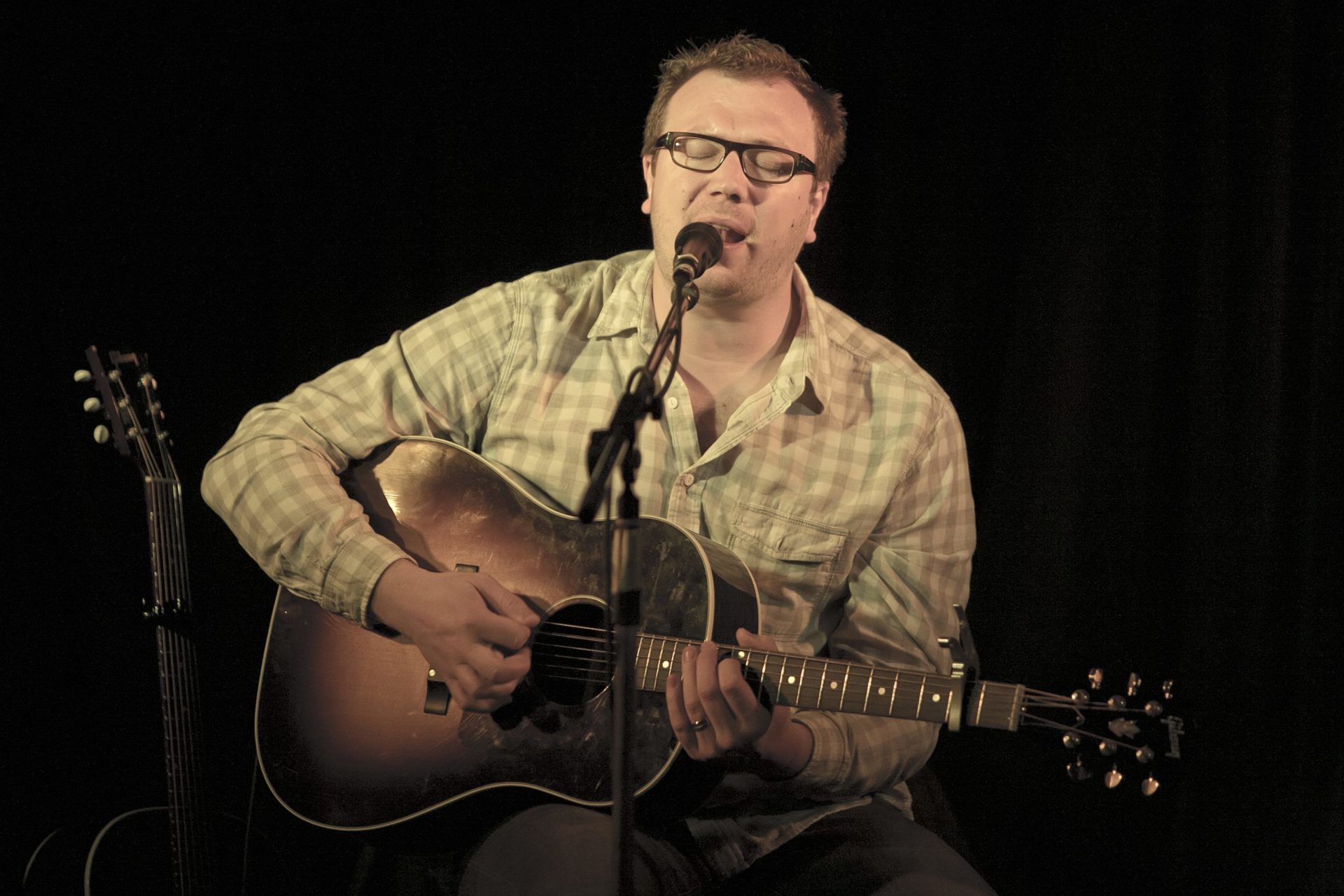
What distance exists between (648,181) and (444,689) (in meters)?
1.33

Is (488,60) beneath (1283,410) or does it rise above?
above

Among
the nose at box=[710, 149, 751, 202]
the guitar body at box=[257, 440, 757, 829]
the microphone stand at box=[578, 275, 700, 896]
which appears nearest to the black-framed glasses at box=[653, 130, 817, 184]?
the nose at box=[710, 149, 751, 202]

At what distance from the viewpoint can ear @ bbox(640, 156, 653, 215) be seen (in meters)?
2.55

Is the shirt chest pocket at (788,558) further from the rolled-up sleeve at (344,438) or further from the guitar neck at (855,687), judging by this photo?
the rolled-up sleeve at (344,438)

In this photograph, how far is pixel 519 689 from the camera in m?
2.14

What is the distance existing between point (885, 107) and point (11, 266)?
7.88 ft

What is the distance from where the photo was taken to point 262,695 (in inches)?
90.3

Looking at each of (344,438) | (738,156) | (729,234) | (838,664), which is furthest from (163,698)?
(738,156)

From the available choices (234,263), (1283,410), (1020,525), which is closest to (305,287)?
(234,263)

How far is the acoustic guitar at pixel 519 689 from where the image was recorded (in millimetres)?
2023

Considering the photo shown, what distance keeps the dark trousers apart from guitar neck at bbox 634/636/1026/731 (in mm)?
337

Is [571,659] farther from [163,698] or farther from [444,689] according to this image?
[163,698]

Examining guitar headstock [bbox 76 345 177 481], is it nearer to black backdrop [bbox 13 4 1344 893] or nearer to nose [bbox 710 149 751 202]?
black backdrop [bbox 13 4 1344 893]

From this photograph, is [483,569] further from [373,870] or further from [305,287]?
[305,287]
